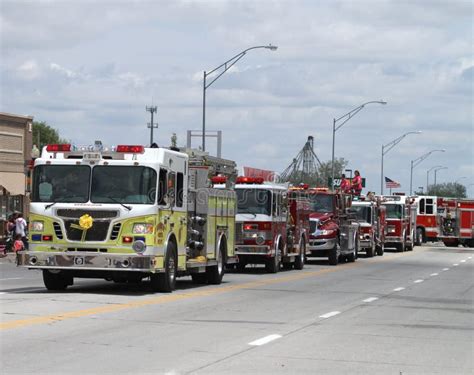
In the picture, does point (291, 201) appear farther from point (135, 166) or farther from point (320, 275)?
point (135, 166)

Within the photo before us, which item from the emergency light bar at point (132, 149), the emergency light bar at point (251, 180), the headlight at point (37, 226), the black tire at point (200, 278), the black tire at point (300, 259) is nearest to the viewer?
the headlight at point (37, 226)

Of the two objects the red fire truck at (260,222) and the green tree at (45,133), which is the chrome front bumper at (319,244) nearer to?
the red fire truck at (260,222)

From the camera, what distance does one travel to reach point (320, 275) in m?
30.3

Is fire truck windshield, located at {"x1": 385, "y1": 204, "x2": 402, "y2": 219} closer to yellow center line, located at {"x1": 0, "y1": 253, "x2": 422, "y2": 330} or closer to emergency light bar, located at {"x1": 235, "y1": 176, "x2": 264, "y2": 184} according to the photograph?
emergency light bar, located at {"x1": 235, "y1": 176, "x2": 264, "y2": 184}

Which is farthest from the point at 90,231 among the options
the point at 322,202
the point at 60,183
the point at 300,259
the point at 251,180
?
the point at 322,202

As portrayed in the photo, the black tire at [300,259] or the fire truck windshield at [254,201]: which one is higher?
the fire truck windshield at [254,201]

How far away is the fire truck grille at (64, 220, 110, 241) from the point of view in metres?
19.1

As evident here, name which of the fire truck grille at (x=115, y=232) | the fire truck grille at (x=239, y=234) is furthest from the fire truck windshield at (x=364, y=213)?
the fire truck grille at (x=115, y=232)

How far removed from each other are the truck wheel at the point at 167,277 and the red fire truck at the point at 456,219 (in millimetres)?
48871

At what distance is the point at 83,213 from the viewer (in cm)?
1923

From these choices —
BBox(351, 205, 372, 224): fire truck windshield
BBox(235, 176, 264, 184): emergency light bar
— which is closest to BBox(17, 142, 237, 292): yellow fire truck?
BBox(235, 176, 264, 184): emergency light bar

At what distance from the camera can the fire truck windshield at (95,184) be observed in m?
19.4

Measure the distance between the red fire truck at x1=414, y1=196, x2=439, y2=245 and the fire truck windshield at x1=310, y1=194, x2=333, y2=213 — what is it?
30.5 m

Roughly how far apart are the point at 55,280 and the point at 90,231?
1630mm
